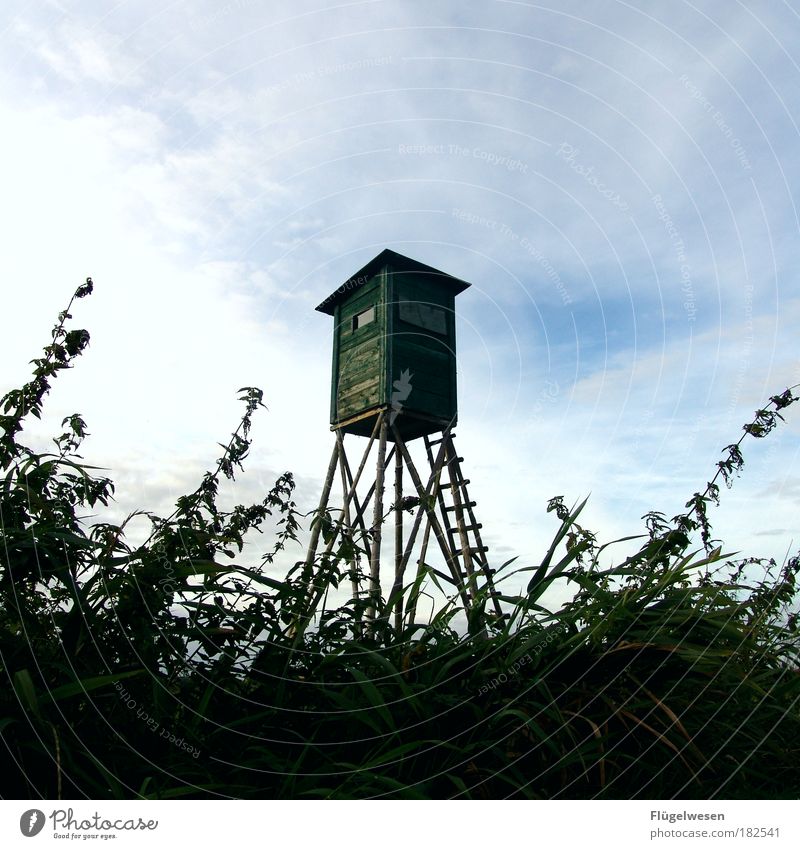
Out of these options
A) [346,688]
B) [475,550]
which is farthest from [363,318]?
[346,688]

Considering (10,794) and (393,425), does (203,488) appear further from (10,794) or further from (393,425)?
(393,425)

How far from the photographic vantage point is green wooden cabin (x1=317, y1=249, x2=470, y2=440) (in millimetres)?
10477

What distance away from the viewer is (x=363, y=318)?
1126 centimetres

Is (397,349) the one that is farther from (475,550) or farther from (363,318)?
(475,550)

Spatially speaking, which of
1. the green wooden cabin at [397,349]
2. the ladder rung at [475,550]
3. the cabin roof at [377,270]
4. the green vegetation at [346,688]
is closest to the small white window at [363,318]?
the green wooden cabin at [397,349]

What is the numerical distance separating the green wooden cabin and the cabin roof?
0.06 feet

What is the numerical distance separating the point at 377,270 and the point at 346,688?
10163 millimetres

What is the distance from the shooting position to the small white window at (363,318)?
11023mm

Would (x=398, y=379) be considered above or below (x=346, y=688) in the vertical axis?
above

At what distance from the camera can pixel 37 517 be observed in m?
Answer: 1.88

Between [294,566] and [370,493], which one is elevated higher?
[370,493]

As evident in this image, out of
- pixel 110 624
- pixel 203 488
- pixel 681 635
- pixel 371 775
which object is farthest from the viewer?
pixel 203 488

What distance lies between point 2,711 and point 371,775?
88 centimetres
